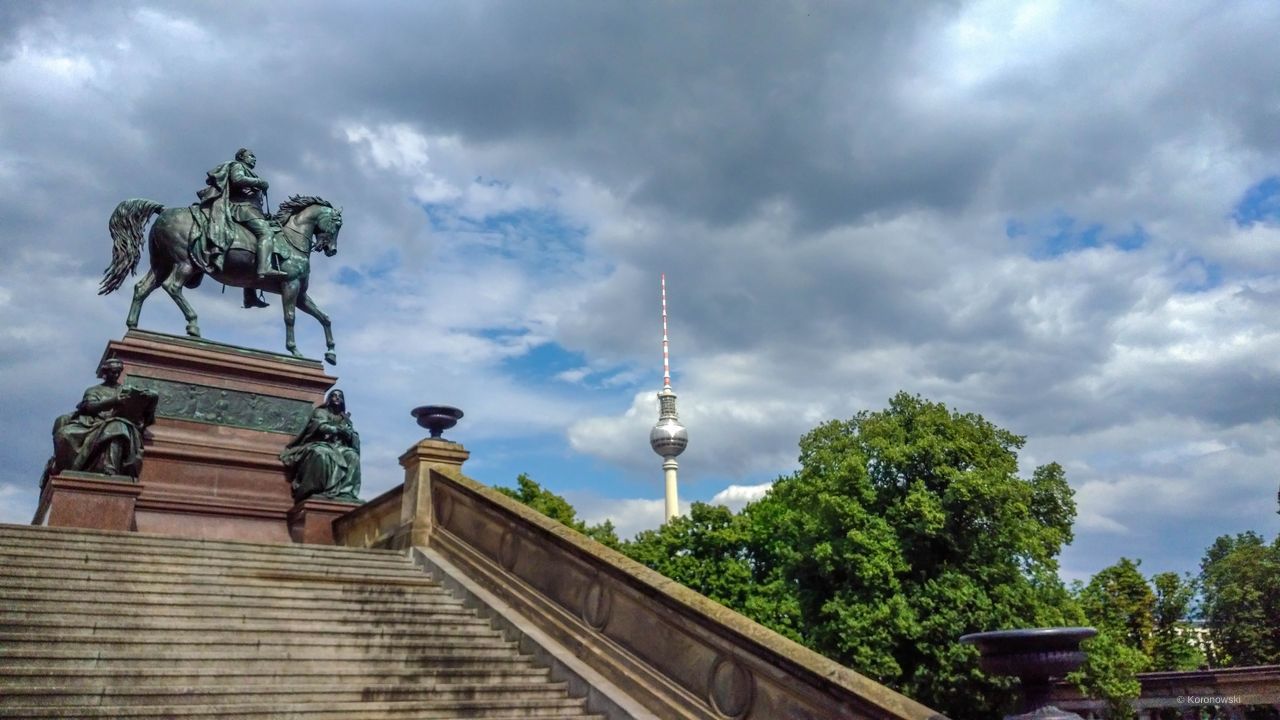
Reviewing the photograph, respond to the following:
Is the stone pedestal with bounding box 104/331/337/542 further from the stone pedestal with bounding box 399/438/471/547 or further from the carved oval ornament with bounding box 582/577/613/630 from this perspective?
the carved oval ornament with bounding box 582/577/613/630

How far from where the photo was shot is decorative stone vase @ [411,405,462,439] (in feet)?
41.4

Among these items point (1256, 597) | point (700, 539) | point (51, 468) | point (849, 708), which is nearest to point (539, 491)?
point (700, 539)

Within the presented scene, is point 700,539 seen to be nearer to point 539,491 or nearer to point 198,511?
point 539,491

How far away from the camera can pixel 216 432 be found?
15672 millimetres

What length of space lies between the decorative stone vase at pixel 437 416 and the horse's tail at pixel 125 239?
28.3 ft

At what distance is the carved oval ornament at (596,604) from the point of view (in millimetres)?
8594

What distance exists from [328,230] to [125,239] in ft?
12.3

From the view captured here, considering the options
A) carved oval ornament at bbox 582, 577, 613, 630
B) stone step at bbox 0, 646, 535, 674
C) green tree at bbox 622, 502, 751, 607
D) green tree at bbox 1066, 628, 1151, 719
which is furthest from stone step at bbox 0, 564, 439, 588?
green tree at bbox 622, 502, 751, 607

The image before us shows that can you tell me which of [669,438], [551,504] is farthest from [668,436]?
[551,504]

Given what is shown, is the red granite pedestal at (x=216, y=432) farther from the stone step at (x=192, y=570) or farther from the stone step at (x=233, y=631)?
the stone step at (x=233, y=631)

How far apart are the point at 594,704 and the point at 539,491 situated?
38983mm

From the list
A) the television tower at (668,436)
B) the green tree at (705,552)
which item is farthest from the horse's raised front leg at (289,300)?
the television tower at (668,436)

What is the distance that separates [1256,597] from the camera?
49156mm

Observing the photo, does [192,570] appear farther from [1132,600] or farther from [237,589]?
[1132,600]
